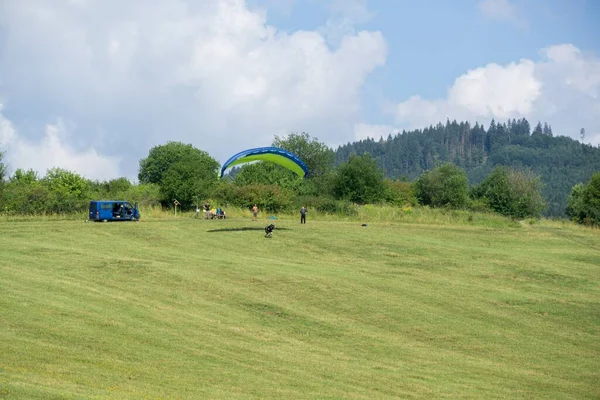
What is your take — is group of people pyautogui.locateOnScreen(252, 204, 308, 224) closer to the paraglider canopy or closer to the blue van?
the paraglider canopy

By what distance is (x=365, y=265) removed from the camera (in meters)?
43.1

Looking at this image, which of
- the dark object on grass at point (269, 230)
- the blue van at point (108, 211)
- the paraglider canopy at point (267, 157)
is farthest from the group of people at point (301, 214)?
the blue van at point (108, 211)

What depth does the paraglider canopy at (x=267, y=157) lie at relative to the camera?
4991 centimetres

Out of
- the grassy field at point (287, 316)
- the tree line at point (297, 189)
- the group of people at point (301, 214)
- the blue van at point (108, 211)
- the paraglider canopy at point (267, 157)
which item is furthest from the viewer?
the tree line at point (297, 189)

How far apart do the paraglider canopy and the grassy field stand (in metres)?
4.95

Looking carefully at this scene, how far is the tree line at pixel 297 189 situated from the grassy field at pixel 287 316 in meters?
14.2

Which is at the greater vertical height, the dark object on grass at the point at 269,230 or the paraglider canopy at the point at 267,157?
the paraglider canopy at the point at 267,157

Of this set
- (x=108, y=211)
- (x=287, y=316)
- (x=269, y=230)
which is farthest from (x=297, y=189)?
(x=287, y=316)

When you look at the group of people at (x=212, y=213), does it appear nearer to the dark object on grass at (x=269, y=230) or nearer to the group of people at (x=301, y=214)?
the group of people at (x=301, y=214)

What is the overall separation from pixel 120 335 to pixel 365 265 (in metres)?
21.1

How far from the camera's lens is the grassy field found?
2080cm

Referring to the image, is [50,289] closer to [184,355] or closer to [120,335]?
[120,335]

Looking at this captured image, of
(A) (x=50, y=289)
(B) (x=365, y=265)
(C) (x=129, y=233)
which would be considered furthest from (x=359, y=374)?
(C) (x=129, y=233)

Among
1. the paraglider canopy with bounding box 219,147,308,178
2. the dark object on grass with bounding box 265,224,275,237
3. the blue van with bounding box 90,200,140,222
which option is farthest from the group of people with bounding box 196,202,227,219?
the dark object on grass with bounding box 265,224,275,237
